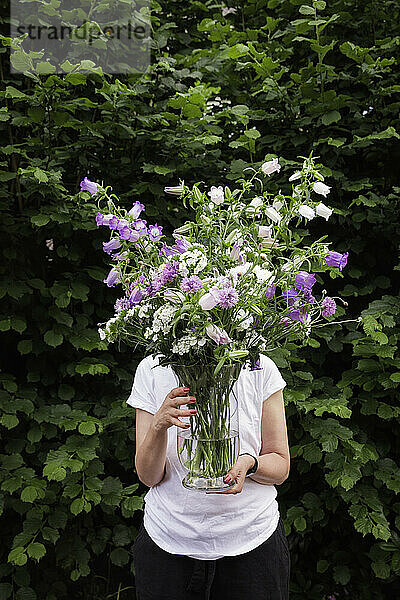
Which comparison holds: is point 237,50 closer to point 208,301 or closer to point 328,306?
point 328,306

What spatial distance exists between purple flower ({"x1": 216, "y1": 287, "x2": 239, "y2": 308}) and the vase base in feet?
1.37

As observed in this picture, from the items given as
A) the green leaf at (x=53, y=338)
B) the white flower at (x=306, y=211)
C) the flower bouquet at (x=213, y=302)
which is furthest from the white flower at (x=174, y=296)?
the green leaf at (x=53, y=338)

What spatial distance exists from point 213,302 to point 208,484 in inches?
17.5

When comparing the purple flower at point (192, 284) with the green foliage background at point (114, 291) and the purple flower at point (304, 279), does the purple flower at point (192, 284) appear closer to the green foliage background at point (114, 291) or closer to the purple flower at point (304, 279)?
the purple flower at point (304, 279)

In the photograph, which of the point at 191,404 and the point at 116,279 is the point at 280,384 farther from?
the point at 116,279

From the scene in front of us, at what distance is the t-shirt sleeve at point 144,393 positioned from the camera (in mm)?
1571

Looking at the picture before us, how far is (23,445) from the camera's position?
2.45 meters

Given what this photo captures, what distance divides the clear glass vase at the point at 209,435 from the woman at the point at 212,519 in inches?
1.9

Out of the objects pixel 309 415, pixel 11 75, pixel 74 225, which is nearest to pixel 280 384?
pixel 309 415

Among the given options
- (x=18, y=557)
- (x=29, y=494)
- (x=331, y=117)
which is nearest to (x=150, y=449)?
(x=29, y=494)

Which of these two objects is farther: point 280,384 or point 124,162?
point 124,162

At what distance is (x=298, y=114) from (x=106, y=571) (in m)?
2.12

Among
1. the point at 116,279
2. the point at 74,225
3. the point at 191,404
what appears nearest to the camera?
the point at 191,404

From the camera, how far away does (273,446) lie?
62.7 inches
